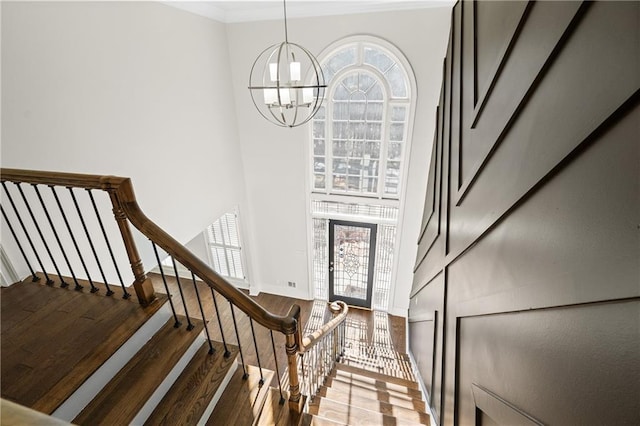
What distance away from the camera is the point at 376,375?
357cm

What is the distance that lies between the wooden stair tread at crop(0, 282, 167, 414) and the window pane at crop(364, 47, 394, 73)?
12.1ft

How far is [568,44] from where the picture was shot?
88cm

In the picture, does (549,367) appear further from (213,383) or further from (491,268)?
(213,383)

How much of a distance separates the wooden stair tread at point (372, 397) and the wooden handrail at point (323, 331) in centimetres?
60

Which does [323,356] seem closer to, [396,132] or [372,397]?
[372,397]

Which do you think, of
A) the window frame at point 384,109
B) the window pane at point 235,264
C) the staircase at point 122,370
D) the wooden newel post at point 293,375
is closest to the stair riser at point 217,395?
the staircase at point 122,370

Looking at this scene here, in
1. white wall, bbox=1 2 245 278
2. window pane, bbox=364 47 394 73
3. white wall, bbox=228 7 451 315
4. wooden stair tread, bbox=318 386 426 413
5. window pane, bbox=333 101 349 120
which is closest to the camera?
white wall, bbox=1 2 245 278

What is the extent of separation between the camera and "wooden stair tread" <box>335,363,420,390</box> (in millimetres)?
3406

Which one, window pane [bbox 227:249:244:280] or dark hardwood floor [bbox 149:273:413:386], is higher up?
window pane [bbox 227:249:244:280]

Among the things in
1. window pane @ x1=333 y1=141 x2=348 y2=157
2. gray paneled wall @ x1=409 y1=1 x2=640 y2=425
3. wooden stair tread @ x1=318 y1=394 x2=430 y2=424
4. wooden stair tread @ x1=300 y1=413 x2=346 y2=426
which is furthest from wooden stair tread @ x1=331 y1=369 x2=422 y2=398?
window pane @ x1=333 y1=141 x2=348 y2=157

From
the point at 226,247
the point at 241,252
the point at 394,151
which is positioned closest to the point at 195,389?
the point at 394,151

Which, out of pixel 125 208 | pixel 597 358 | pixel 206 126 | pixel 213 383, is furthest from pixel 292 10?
pixel 597 358

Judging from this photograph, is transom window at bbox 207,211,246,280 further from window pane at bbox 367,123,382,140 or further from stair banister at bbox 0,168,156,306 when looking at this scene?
stair banister at bbox 0,168,156,306

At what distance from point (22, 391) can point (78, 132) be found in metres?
1.98
